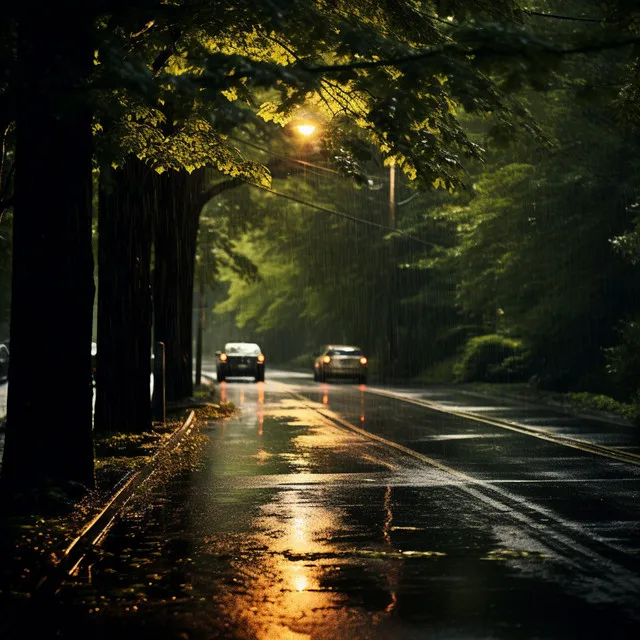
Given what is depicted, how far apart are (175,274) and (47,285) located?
18176 mm

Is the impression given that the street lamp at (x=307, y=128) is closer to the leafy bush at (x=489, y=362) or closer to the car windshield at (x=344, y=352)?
the leafy bush at (x=489, y=362)

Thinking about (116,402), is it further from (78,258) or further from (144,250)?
(78,258)

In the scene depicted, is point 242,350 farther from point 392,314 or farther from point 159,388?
point 159,388

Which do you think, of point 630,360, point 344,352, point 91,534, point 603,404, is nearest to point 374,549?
point 91,534

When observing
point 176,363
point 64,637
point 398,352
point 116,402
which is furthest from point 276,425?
point 398,352

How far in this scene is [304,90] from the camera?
12242mm

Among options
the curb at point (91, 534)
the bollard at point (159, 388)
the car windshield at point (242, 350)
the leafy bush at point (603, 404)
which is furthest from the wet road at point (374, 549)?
the car windshield at point (242, 350)

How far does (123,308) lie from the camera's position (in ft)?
67.5

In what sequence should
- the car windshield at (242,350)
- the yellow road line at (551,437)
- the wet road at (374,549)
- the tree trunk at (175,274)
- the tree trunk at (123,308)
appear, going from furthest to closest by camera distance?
the car windshield at (242,350)
the tree trunk at (175,274)
the tree trunk at (123,308)
the yellow road line at (551,437)
the wet road at (374,549)

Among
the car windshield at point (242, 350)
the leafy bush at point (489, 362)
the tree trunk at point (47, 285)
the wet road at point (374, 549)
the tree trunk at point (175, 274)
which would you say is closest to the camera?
the wet road at point (374, 549)

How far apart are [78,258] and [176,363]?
733 inches

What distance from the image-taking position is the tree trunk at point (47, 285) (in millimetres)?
12133

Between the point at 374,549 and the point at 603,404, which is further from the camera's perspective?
the point at 603,404

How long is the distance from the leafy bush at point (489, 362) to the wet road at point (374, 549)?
83.5 feet
